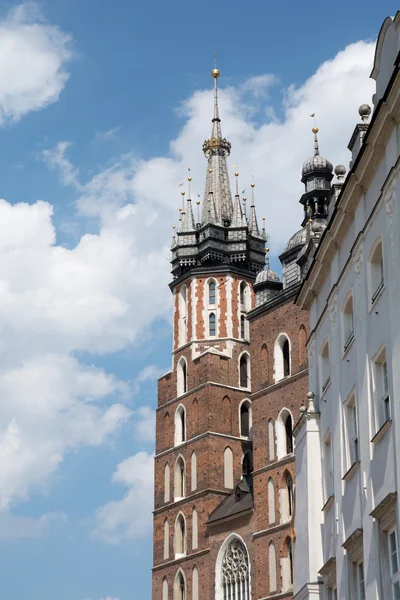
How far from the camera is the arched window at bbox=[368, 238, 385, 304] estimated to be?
60.7ft

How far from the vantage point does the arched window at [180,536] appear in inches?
2189

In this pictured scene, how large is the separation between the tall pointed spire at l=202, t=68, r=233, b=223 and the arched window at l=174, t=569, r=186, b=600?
851 inches

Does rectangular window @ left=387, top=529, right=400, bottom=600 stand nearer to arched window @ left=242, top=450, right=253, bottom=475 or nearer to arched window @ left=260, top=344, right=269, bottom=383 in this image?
arched window @ left=260, top=344, right=269, bottom=383

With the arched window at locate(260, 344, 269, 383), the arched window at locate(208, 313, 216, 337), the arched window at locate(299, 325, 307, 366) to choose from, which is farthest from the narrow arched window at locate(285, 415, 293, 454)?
the arched window at locate(208, 313, 216, 337)

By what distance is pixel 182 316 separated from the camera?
62.1 meters

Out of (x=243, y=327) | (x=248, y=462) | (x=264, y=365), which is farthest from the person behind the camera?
(x=243, y=327)

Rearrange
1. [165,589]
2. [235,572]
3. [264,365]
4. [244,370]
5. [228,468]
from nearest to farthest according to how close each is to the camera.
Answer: [235,572] < [264,365] < [228,468] < [165,589] < [244,370]

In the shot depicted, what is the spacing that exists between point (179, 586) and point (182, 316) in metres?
15.4

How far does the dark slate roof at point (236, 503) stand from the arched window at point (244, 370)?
6.11m

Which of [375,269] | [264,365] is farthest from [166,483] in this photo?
[375,269]

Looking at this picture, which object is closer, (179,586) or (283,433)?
(283,433)

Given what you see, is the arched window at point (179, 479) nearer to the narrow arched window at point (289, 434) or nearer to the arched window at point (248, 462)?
the arched window at point (248, 462)

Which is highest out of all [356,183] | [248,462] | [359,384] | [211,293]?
[211,293]

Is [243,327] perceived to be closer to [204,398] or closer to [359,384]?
[204,398]
